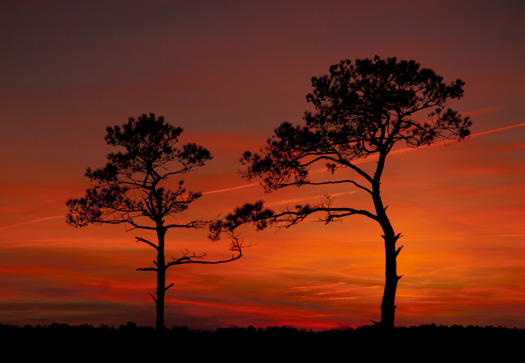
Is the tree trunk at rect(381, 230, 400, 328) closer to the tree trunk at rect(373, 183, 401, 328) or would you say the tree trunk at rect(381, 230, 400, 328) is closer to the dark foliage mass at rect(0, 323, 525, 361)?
the tree trunk at rect(373, 183, 401, 328)

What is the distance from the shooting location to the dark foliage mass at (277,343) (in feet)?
57.4

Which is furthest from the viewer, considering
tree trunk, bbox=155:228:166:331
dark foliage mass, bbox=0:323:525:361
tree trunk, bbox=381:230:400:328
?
tree trunk, bbox=155:228:166:331

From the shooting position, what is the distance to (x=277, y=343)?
19.0 metres

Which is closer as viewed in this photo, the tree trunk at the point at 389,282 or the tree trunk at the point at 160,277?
the tree trunk at the point at 389,282

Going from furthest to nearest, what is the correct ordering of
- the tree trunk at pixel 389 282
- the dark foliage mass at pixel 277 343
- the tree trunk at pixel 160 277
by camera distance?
1. the tree trunk at pixel 160 277
2. the tree trunk at pixel 389 282
3. the dark foliage mass at pixel 277 343

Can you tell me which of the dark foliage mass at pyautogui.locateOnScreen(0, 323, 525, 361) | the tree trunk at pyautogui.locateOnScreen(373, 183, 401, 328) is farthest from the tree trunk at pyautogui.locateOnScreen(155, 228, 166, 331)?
the tree trunk at pyautogui.locateOnScreen(373, 183, 401, 328)

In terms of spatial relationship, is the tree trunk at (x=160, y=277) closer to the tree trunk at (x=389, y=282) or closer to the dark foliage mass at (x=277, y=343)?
the dark foliage mass at (x=277, y=343)

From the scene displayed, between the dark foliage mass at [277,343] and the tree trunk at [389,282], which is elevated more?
the tree trunk at [389,282]

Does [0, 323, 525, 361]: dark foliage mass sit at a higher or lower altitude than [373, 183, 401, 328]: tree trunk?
lower

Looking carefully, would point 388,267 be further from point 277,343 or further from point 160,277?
point 160,277

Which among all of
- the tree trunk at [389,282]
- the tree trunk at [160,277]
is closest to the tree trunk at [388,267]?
the tree trunk at [389,282]

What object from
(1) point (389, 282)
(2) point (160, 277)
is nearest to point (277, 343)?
(1) point (389, 282)

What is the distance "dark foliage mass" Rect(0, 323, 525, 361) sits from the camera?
1750 cm

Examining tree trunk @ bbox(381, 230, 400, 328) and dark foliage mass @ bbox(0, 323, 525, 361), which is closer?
dark foliage mass @ bbox(0, 323, 525, 361)
